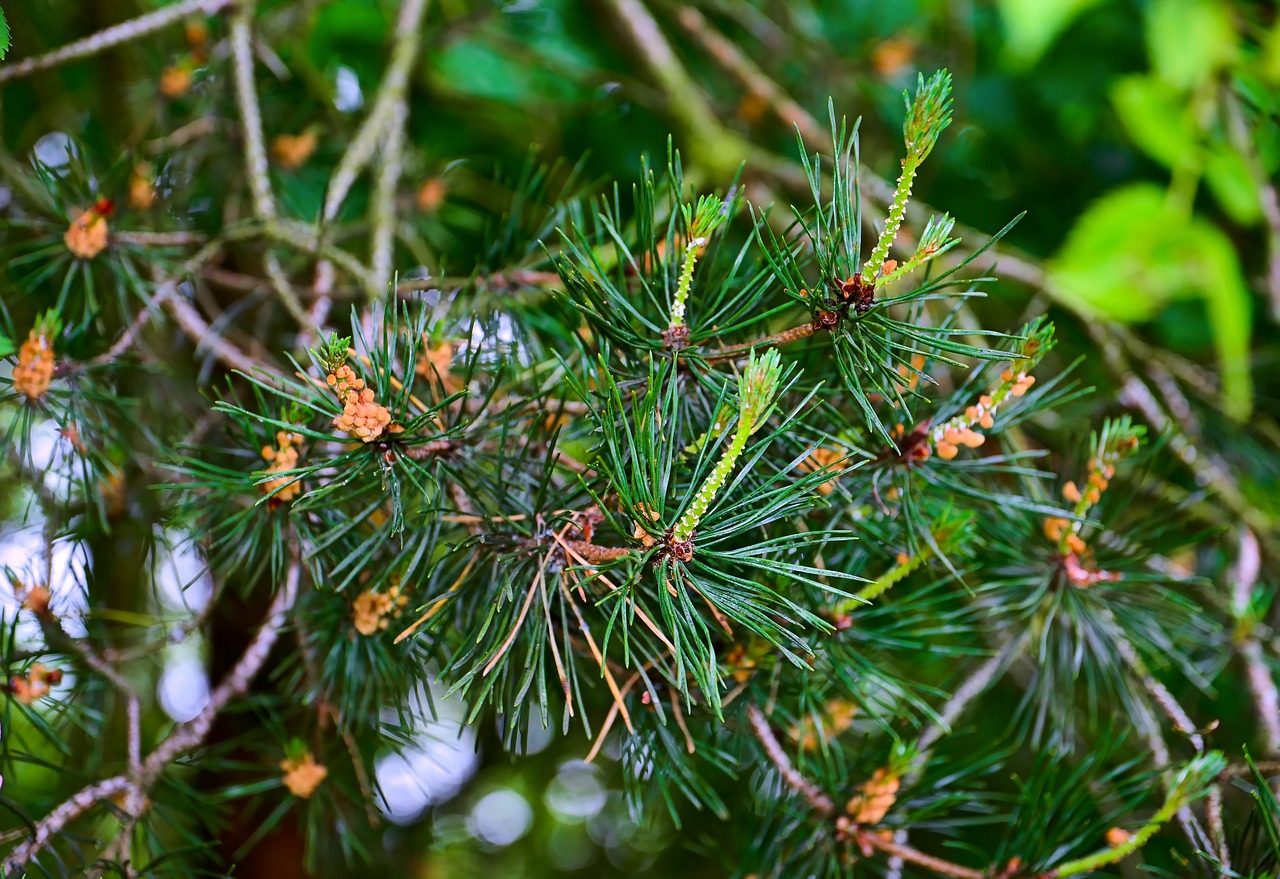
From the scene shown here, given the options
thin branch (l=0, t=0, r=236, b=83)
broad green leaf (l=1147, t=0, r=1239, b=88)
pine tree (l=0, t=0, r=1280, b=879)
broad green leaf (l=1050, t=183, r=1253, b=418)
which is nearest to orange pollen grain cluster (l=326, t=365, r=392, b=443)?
pine tree (l=0, t=0, r=1280, b=879)

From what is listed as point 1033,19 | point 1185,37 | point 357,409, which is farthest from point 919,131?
point 1185,37

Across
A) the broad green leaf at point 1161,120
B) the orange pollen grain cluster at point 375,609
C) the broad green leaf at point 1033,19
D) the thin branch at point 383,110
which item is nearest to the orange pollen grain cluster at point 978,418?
the orange pollen grain cluster at point 375,609

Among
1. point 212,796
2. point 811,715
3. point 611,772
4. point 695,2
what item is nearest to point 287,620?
point 212,796

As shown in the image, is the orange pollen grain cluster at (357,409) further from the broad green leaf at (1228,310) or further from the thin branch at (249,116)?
the broad green leaf at (1228,310)

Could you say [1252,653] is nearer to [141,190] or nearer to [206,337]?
[206,337]

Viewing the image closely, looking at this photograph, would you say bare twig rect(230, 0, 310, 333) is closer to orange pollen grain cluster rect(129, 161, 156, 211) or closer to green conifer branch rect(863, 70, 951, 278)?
orange pollen grain cluster rect(129, 161, 156, 211)

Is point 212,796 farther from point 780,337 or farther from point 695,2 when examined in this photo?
point 695,2
